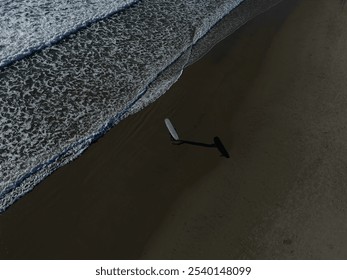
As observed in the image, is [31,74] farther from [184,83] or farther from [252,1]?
[252,1]

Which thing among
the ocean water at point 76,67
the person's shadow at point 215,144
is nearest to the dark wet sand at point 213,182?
the person's shadow at point 215,144

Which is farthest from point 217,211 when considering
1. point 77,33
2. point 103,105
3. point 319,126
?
point 77,33

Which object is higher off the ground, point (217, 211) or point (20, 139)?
point (20, 139)

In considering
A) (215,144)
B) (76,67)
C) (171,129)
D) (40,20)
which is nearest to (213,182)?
(215,144)

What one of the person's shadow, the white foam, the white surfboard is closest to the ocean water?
the white foam

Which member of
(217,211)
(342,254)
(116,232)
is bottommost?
(342,254)

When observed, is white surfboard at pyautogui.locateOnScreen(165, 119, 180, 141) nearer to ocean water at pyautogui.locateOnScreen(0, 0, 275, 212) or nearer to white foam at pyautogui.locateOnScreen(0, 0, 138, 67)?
ocean water at pyautogui.locateOnScreen(0, 0, 275, 212)

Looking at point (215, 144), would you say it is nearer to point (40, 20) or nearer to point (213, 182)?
point (213, 182)
